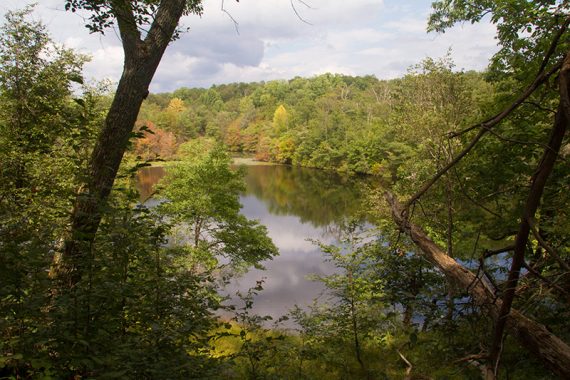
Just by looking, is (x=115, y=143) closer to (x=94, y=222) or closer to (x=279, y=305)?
(x=94, y=222)

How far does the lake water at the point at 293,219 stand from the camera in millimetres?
14227

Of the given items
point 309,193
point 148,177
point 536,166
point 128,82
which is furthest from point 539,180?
point 148,177

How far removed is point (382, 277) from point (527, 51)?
4504mm

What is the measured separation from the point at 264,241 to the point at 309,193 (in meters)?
20.6

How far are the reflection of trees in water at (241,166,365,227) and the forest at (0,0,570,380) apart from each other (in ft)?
36.9

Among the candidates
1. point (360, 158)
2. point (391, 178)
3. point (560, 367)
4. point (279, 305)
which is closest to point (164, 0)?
point (560, 367)

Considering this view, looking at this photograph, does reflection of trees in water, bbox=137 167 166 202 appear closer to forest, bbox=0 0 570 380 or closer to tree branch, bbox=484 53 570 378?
forest, bbox=0 0 570 380

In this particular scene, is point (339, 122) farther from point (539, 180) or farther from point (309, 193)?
point (539, 180)

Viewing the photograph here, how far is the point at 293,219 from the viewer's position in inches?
1021

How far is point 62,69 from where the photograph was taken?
9945mm

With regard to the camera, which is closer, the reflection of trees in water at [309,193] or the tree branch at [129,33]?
the tree branch at [129,33]

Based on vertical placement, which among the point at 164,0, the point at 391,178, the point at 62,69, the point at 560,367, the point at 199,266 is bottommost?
the point at 199,266

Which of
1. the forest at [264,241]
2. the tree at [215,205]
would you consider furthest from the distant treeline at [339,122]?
the tree at [215,205]

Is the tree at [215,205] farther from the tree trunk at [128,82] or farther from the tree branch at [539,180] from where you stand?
the tree branch at [539,180]
